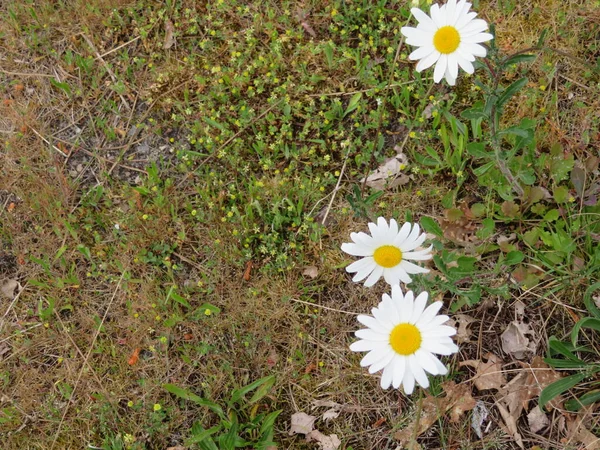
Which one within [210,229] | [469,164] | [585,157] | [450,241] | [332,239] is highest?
[585,157]

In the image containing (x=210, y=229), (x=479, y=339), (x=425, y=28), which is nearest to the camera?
(x=425, y=28)

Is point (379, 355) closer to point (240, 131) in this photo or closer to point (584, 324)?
point (584, 324)

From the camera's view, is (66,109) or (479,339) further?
(66,109)

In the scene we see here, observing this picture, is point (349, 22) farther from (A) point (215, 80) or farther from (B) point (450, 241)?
(B) point (450, 241)


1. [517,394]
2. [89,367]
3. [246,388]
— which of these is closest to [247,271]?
[246,388]

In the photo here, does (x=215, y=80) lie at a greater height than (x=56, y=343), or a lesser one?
greater

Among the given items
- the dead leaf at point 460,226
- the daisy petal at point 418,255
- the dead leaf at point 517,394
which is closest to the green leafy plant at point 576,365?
the dead leaf at point 517,394

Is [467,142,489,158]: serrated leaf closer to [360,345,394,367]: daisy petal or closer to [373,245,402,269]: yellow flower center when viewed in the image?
[373,245,402,269]: yellow flower center

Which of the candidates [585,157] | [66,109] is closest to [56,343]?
[66,109]
